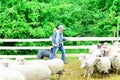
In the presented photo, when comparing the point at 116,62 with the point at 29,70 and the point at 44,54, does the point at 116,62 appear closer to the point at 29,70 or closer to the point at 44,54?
the point at 44,54

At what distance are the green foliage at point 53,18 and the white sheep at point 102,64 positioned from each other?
6621 millimetres

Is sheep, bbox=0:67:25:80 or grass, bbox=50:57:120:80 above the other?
sheep, bbox=0:67:25:80

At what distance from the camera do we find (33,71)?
41.7 feet

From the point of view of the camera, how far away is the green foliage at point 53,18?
2186 cm

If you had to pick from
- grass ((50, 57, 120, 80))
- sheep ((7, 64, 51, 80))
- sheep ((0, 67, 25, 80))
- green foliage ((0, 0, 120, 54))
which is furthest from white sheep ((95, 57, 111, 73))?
green foliage ((0, 0, 120, 54))

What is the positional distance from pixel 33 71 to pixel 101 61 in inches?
Result: 153

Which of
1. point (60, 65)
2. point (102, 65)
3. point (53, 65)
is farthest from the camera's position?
point (102, 65)

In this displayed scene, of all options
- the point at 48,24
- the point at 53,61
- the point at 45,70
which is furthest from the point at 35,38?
the point at 45,70

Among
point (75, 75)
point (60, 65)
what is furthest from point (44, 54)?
point (60, 65)

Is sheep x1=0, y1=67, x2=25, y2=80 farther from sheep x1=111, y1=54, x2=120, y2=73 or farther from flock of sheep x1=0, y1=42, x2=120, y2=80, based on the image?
sheep x1=111, y1=54, x2=120, y2=73

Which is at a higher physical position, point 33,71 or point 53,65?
point 33,71

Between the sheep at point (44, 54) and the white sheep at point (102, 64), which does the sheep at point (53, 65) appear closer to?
the white sheep at point (102, 64)

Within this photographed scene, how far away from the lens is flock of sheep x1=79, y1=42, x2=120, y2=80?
1553 cm

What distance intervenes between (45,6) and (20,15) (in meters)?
1.45
